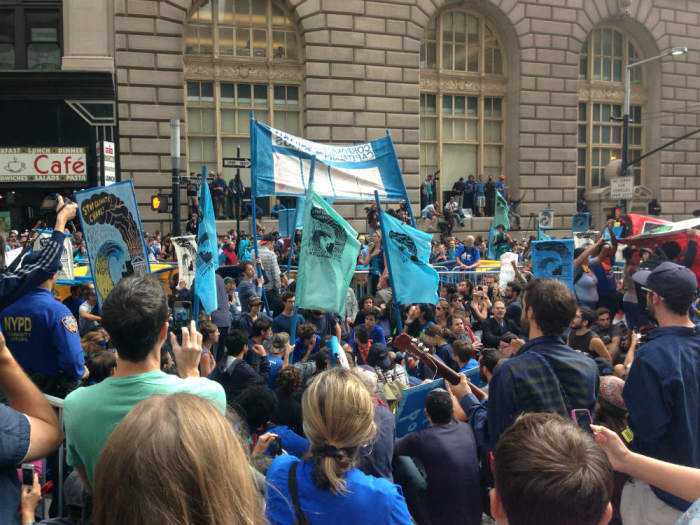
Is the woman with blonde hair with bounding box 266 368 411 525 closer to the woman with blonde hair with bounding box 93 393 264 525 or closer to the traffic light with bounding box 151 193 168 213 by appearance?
the woman with blonde hair with bounding box 93 393 264 525

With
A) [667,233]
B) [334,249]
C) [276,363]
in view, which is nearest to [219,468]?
[276,363]

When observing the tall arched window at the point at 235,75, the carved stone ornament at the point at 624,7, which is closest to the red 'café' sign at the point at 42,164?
the tall arched window at the point at 235,75

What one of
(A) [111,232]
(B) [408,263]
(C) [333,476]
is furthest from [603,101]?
(C) [333,476]

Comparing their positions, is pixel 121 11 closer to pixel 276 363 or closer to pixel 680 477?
pixel 276 363

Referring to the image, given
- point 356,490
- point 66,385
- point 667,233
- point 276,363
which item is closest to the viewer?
point 356,490

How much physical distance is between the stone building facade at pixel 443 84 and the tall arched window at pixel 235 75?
0.05 metres

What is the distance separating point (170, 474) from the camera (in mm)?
1263

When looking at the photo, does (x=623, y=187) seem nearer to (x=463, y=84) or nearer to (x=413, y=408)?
(x=463, y=84)

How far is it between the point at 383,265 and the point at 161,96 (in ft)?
45.5

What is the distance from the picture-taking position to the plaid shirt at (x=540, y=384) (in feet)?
10.5

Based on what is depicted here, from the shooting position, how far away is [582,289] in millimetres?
10023

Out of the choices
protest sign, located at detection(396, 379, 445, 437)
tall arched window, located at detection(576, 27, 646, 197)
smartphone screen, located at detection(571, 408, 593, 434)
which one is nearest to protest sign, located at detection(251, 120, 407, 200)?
protest sign, located at detection(396, 379, 445, 437)

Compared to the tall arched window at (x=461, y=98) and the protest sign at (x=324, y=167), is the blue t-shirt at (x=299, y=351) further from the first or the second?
the tall arched window at (x=461, y=98)

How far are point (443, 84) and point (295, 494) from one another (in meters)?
26.5
